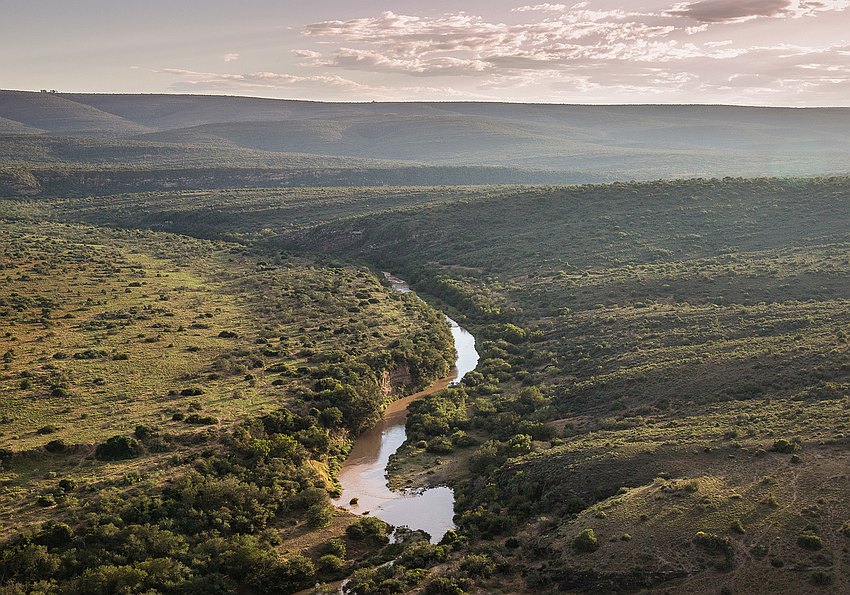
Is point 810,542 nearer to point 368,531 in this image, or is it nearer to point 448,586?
point 448,586

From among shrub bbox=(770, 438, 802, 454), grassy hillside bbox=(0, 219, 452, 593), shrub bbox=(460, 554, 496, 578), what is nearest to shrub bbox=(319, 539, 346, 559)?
grassy hillside bbox=(0, 219, 452, 593)

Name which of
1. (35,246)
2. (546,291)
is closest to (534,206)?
(546,291)

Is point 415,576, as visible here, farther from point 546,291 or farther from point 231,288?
point 231,288

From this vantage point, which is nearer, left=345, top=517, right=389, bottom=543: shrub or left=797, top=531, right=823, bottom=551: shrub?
left=797, top=531, right=823, bottom=551: shrub

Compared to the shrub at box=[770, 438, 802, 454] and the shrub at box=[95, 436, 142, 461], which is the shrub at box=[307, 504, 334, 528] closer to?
the shrub at box=[95, 436, 142, 461]

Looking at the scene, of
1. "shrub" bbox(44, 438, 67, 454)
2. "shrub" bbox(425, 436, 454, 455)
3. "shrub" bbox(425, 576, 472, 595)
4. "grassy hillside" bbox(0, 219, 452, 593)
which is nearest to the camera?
"shrub" bbox(425, 576, 472, 595)

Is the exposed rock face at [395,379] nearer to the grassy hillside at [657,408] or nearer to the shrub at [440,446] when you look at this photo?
the grassy hillside at [657,408]
